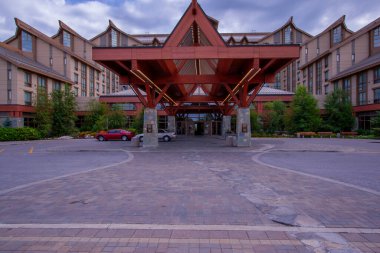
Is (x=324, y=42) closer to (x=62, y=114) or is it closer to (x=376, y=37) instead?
(x=376, y=37)

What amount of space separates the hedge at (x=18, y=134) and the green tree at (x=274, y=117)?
118ft

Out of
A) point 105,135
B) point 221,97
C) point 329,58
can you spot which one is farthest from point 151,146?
point 329,58

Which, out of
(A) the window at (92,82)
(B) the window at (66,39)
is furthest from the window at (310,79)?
(B) the window at (66,39)

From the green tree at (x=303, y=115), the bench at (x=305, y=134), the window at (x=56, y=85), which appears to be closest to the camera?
the bench at (x=305, y=134)

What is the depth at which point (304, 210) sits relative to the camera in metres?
5.26

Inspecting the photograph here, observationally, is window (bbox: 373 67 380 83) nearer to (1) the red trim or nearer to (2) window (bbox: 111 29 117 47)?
(1) the red trim

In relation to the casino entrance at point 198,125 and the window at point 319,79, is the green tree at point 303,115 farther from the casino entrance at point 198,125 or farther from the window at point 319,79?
the window at point 319,79

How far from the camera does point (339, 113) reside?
40938mm

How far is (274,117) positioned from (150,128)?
2796 cm

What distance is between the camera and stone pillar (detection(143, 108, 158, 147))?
20578mm

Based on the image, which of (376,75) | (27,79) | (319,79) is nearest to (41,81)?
(27,79)

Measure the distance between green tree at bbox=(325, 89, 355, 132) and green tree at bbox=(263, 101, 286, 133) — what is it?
7232mm

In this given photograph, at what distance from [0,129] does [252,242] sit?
120ft

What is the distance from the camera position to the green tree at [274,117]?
42.4 m
